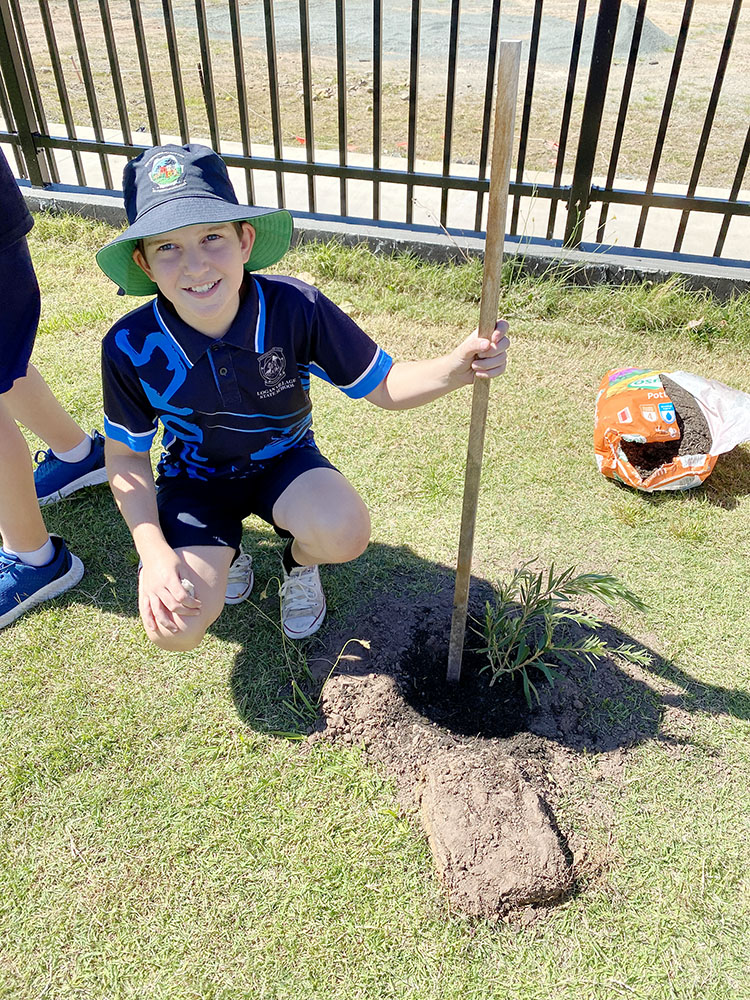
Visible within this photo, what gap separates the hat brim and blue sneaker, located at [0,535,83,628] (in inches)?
38.8

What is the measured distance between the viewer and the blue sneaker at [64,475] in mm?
2984

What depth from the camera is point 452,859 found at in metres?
1.84

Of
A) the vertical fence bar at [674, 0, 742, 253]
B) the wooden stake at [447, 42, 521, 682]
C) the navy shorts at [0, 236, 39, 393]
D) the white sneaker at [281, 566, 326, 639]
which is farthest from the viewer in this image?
the vertical fence bar at [674, 0, 742, 253]

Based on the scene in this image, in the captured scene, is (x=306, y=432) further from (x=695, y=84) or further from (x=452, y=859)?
(x=695, y=84)

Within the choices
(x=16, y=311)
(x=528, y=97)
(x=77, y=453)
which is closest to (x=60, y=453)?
(x=77, y=453)

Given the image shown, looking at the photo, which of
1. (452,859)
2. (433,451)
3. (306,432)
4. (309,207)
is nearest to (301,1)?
(309,207)

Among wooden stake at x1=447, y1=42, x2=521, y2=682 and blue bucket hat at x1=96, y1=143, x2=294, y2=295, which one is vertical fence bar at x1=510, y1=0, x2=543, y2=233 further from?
wooden stake at x1=447, y1=42, x2=521, y2=682

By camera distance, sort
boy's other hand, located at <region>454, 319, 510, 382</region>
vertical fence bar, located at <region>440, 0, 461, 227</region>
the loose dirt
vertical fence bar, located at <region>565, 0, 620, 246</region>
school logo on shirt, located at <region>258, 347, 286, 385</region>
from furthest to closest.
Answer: vertical fence bar, located at <region>440, 0, 461, 227</region> → vertical fence bar, located at <region>565, 0, 620, 246</region> → school logo on shirt, located at <region>258, 347, 286, 385</region> → the loose dirt → boy's other hand, located at <region>454, 319, 510, 382</region>

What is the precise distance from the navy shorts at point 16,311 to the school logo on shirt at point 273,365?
802mm

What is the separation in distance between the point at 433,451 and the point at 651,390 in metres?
0.91

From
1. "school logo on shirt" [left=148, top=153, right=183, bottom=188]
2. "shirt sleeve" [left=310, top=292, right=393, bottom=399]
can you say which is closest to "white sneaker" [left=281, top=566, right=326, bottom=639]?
"shirt sleeve" [left=310, top=292, right=393, bottom=399]

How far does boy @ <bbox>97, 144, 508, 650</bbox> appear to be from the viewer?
1918 millimetres

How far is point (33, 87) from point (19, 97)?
0.11m

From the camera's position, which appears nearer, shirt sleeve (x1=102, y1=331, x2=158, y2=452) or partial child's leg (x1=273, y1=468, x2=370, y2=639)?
shirt sleeve (x1=102, y1=331, x2=158, y2=452)
